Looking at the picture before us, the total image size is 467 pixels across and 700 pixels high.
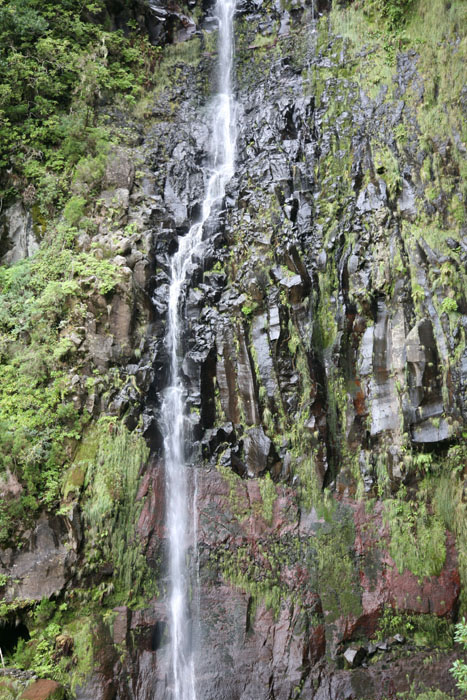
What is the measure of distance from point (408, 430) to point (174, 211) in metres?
7.27

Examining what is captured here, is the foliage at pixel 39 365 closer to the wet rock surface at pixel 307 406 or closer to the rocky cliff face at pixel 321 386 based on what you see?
the rocky cliff face at pixel 321 386

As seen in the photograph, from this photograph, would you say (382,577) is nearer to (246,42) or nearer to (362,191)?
(362,191)

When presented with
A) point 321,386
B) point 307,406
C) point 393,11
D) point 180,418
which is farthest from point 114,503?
point 393,11

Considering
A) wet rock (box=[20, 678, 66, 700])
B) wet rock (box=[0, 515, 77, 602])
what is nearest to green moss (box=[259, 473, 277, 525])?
wet rock (box=[0, 515, 77, 602])

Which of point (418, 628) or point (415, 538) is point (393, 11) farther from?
point (418, 628)

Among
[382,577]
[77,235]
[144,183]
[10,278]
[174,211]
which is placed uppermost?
[144,183]

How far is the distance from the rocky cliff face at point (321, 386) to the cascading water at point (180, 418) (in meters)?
0.22

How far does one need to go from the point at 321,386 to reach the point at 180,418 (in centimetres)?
278

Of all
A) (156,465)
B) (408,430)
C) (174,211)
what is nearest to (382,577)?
(408,430)

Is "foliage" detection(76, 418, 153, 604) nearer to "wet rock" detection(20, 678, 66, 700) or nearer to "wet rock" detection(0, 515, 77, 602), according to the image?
"wet rock" detection(0, 515, 77, 602)

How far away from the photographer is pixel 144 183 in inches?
497

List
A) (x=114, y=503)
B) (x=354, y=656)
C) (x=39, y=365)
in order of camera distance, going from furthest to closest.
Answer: (x=39, y=365)
(x=114, y=503)
(x=354, y=656)

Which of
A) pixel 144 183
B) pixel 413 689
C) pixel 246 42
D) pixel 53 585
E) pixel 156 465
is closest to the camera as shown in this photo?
pixel 413 689

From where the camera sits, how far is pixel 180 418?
10023 mm
